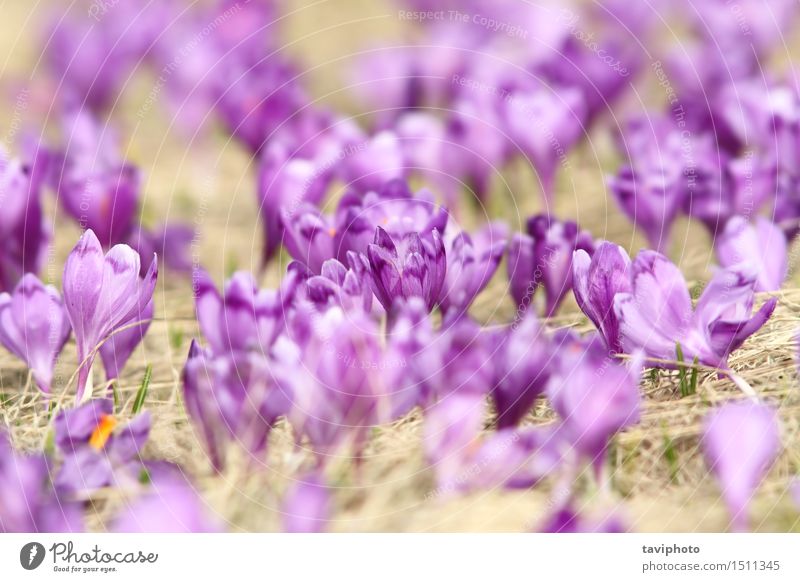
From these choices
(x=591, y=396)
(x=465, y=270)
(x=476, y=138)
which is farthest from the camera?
(x=476, y=138)

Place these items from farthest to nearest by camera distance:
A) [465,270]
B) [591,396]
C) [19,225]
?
[19,225]
[465,270]
[591,396]

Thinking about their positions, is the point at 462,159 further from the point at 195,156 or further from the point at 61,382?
the point at 61,382

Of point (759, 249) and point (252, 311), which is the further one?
point (759, 249)

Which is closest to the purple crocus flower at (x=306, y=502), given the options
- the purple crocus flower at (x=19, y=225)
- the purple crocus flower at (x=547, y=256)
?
the purple crocus flower at (x=547, y=256)

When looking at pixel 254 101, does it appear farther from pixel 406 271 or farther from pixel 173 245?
pixel 406 271

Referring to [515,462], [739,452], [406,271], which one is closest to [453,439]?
[515,462]

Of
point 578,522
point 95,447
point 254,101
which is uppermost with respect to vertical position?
point 254,101

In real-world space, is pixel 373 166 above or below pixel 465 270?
above
